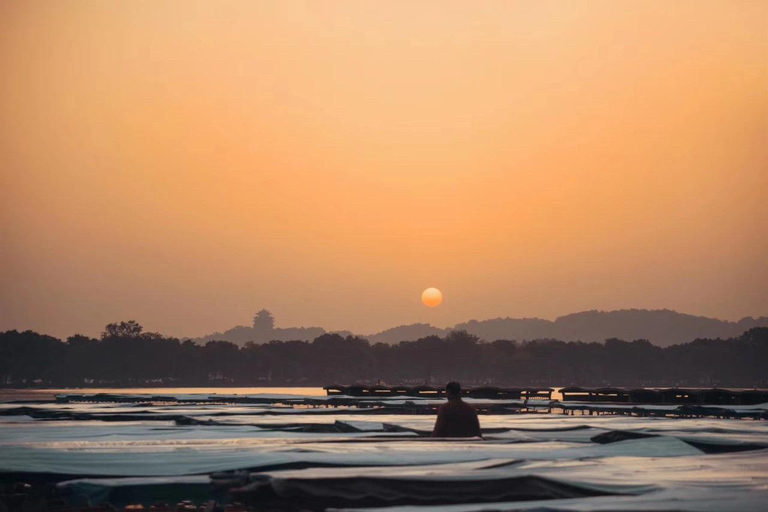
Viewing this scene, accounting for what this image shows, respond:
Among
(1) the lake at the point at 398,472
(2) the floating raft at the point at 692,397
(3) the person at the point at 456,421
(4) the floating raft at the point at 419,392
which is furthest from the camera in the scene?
(4) the floating raft at the point at 419,392

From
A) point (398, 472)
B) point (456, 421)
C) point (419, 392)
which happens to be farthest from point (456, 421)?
point (419, 392)

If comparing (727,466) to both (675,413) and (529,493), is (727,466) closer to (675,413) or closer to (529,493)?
(529,493)

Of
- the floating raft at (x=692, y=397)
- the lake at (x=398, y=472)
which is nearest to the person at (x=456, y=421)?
the lake at (x=398, y=472)

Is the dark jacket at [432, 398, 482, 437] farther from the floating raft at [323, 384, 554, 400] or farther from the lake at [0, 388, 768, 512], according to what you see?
the floating raft at [323, 384, 554, 400]

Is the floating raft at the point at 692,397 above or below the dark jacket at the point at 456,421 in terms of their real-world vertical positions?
above

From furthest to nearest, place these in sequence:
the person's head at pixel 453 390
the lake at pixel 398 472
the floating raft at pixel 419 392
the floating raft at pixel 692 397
Answer: 1. the floating raft at pixel 419 392
2. the floating raft at pixel 692 397
3. the person's head at pixel 453 390
4. the lake at pixel 398 472

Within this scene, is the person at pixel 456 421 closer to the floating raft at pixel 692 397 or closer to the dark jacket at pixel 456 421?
the dark jacket at pixel 456 421

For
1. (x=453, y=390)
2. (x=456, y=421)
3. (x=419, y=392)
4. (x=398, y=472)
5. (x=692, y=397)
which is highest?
(x=419, y=392)

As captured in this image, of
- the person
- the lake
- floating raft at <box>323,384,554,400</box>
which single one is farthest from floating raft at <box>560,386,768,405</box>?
the person

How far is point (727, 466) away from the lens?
1814 cm

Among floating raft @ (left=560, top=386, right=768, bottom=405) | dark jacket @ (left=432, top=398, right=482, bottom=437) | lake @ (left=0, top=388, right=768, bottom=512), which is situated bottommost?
lake @ (left=0, top=388, right=768, bottom=512)

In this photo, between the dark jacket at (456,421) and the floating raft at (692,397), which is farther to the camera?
the floating raft at (692,397)

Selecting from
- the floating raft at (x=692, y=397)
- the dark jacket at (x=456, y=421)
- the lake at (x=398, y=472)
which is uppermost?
the floating raft at (x=692, y=397)

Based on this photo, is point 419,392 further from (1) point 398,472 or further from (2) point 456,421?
(1) point 398,472
